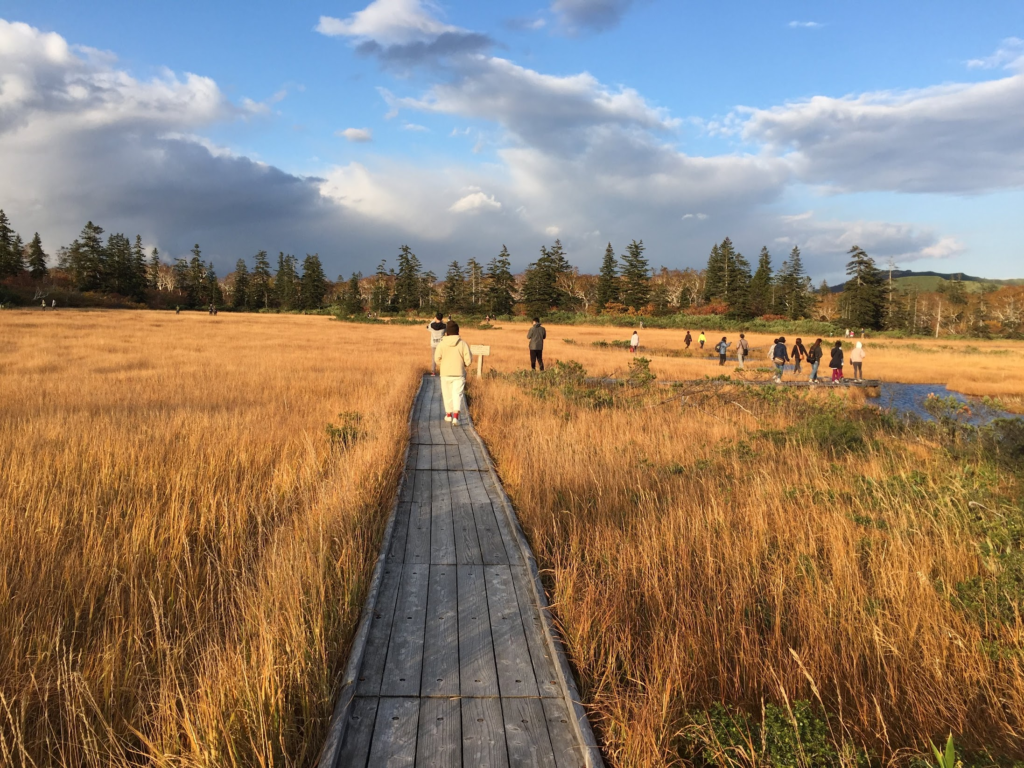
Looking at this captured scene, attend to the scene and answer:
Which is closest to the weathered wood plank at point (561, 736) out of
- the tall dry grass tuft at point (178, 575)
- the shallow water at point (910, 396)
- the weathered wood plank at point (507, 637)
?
the weathered wood plank at point (507, 637)

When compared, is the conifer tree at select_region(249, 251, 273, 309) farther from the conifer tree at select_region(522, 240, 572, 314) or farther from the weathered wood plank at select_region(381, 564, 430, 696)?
the weathered wood plank at select_region(381, 564, 430, 696)

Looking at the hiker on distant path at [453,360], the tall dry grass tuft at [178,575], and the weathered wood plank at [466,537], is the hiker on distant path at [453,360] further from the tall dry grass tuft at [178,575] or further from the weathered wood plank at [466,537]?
the weathered wood plank at [466,537]

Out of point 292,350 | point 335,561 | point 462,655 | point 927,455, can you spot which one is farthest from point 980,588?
point 292,350

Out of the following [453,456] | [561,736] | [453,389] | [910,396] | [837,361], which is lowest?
[910,396]

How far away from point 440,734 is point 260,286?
96.2 meters

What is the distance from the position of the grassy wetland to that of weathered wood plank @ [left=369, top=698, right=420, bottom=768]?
0.30m

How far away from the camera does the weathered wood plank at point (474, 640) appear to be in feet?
9.54

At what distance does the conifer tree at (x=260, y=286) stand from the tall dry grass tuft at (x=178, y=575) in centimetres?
8369

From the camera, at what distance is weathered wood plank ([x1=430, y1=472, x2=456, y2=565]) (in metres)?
4.55

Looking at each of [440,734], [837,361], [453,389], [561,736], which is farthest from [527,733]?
[837,361]

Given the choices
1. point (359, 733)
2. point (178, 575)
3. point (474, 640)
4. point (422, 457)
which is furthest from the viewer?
point (422, 457)

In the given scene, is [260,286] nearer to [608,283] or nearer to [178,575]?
[608,283]

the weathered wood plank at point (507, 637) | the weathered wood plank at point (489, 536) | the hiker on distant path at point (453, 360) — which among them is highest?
the hiker on distant path at point (453, 360)

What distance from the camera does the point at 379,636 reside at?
3.34 m
